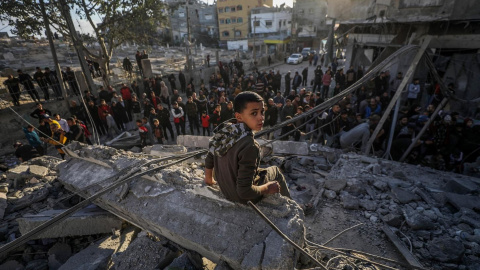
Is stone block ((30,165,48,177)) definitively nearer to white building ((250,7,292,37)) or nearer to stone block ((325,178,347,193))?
stone block ((325,178,347,193))

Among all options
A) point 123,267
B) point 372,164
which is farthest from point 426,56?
point 123,267

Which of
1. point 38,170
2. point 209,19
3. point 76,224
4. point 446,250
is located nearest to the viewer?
point 446,250

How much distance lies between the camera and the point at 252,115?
191 cm

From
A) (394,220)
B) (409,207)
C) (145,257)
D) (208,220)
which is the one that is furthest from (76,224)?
(409,207)

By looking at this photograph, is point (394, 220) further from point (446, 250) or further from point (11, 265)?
point (11, 265)

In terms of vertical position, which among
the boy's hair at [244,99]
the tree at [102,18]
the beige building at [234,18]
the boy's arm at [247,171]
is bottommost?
the boy's arm at [247,171]

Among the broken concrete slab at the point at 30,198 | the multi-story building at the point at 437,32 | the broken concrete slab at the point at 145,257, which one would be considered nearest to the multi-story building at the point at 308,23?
the multi-story building at the point at 437,32

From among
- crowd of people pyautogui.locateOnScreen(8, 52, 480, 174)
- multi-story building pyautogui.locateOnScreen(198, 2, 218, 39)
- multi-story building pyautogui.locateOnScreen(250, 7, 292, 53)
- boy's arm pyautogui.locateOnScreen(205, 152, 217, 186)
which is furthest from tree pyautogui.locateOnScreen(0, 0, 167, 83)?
multi-story building pyautogui.locateOnScreen(198, 2, 218, 39)

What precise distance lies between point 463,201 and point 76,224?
612 cm

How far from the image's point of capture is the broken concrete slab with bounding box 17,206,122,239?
350 cm

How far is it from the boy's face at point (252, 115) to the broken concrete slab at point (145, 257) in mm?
1969

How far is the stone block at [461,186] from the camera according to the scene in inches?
161

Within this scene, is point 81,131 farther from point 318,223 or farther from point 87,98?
point 318,223

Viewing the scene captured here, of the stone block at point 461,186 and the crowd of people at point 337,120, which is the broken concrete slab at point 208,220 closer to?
the crowd of people at point 337,120
